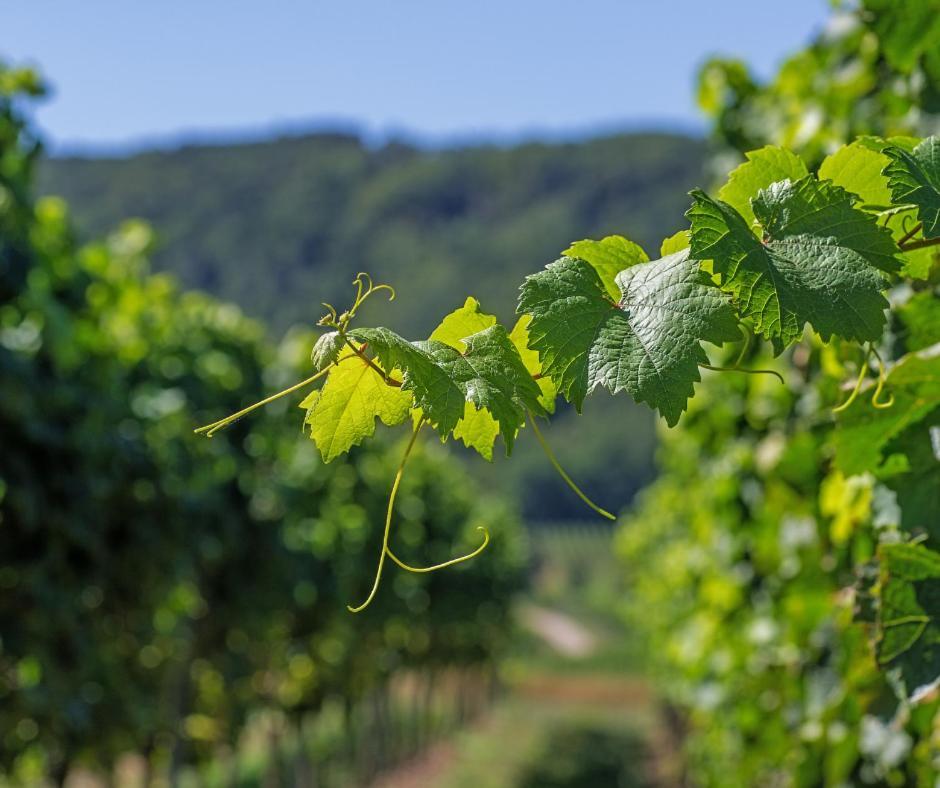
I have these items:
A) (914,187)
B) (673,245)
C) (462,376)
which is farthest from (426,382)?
(914,187)

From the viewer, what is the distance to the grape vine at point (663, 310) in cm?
97

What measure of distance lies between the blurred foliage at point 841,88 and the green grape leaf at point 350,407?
1.13 m

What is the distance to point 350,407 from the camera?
1062mm

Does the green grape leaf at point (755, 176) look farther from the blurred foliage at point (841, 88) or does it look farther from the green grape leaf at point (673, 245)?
the blurred foliage at point (841, 88)

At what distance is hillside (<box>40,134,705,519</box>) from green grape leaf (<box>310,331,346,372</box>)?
100 m

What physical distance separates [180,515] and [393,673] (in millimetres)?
13270

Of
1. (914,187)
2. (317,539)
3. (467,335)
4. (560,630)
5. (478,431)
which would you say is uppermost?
(914,187)

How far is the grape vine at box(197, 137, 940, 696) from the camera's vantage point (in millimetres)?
974

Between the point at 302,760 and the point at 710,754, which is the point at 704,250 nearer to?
the point at 710,754

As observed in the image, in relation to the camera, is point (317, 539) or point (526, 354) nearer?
point (526, 354)

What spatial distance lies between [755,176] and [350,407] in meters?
0.47

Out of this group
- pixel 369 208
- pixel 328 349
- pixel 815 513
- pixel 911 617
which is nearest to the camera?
pixel 328 349

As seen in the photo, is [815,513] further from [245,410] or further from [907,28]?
[245,410]

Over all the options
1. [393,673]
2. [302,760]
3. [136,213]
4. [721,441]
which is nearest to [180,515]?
[721,441]
